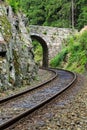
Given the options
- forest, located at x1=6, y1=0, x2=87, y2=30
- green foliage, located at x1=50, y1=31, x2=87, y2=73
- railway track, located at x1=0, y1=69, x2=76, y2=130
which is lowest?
green foliage, located at x1=50, y1=31, x2=87, y2=73

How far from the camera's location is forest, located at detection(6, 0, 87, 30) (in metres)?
47.9

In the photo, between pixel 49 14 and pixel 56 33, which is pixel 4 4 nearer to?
pixel 56 33

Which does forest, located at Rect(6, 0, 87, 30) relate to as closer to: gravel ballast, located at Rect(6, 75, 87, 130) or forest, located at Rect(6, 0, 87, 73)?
forest, located at Rect(6, 0, 87, 73)

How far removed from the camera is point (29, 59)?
2073 centimetres

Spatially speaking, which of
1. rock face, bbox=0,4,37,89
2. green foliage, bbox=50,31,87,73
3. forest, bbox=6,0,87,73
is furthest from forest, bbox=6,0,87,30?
rock face, bbox=0,4,37,89

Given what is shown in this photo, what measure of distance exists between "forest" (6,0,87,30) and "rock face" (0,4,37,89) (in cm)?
2424

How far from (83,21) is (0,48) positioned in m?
32.6

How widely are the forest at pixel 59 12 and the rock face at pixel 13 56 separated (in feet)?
79.5

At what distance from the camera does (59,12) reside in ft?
168

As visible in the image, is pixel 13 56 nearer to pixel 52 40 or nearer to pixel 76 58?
pixel 76 58

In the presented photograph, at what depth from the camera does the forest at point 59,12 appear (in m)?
47.9

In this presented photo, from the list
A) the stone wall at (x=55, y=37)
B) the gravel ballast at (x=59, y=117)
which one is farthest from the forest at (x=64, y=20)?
the gravel ballast at (x=59, y=117)

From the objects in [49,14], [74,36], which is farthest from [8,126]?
[49,14]

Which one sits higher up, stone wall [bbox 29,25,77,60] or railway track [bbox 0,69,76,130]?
railway track [bbox 0,69,76,130]
